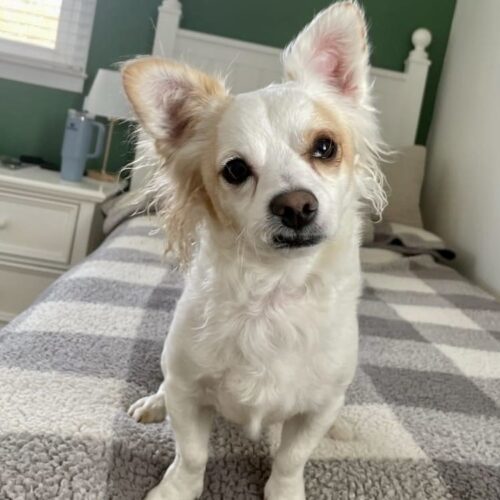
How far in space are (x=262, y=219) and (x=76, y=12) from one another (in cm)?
251

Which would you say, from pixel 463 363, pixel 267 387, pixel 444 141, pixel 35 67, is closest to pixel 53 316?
pixel 267 387

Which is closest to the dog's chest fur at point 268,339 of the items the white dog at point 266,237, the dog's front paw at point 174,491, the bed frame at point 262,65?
the white dog at point 266,237

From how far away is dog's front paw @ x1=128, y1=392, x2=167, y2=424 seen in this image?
0.88 meters

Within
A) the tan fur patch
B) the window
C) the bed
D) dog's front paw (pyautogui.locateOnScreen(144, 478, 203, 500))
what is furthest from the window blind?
dog's front paw (pyautogui.locateOnScreen(144, 478, 203, 500))

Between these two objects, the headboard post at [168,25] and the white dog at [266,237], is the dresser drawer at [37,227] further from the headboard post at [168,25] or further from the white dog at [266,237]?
the white dog at [266,237]

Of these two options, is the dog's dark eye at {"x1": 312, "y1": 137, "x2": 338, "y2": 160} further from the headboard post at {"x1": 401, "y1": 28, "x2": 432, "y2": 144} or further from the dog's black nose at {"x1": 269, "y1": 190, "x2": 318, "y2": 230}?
the headboard post at {"x1": 401, "y1": 28, "x2": 432, "y2": 144}

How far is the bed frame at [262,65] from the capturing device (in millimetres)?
2893

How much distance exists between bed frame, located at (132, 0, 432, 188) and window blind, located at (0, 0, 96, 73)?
36 cm

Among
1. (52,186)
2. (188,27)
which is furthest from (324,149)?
(188,27)

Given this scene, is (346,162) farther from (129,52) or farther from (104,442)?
(129,52)

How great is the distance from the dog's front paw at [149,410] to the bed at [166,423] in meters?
0.02

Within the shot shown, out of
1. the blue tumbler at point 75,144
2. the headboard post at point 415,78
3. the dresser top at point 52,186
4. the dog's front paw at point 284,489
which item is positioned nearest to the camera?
the dog's front paw at point 284,489

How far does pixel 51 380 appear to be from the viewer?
0.93 m

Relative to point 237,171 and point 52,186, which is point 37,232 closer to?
point 52,186
